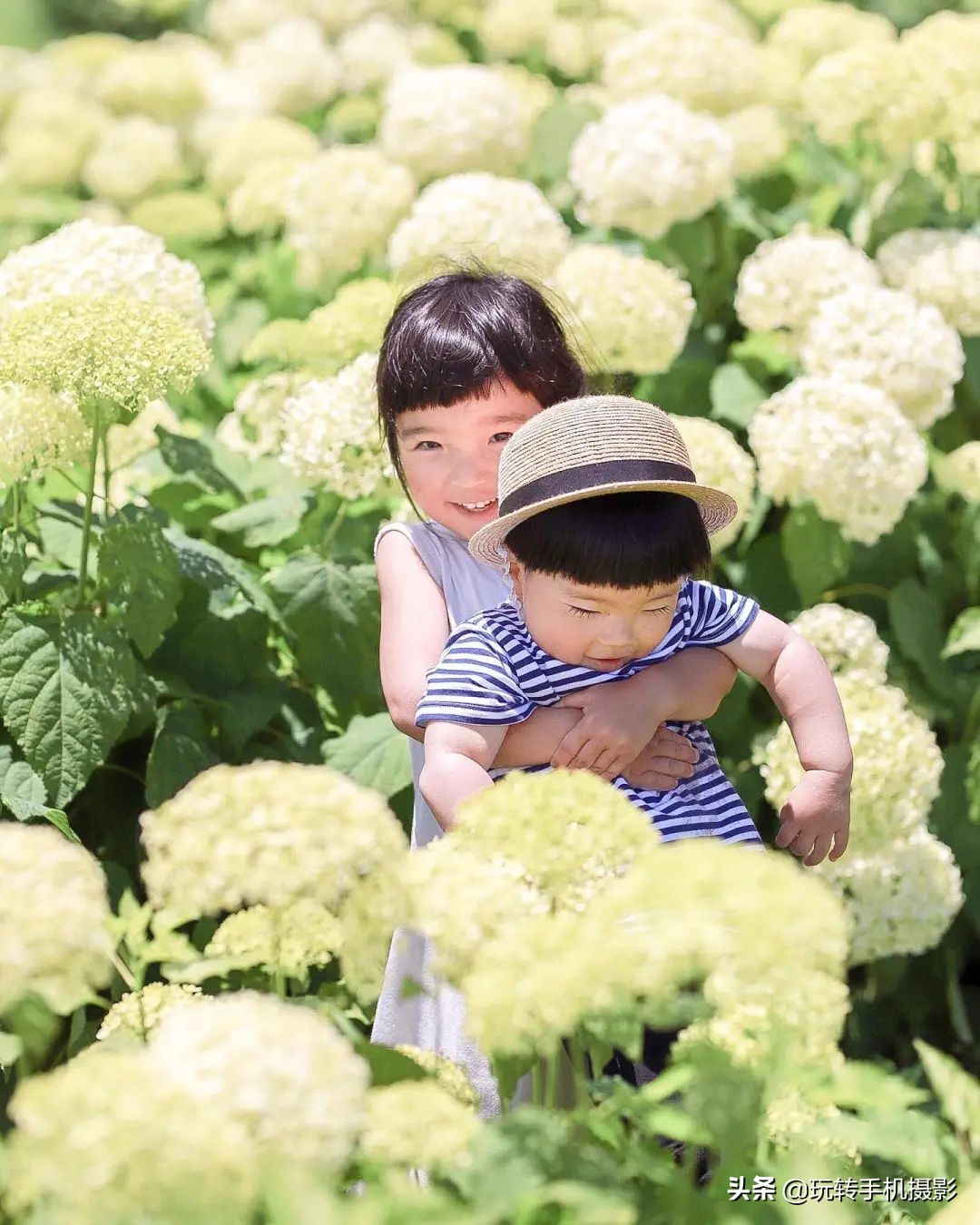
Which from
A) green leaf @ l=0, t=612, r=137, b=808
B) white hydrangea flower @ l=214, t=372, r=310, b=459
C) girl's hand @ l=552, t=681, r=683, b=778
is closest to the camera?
girl's hand @ l=552, t=681, r=683, b=778

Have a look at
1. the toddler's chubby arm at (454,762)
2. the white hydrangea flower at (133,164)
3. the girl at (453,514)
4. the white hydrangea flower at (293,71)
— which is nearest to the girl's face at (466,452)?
the girl at (453,514)

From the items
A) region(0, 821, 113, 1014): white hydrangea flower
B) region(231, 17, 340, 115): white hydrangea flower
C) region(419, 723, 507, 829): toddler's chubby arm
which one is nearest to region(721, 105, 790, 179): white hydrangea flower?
region(231, 17, 340, 115): white hydrangea flower

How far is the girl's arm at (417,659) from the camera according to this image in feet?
6.61

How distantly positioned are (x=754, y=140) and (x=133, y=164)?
2.12 meters

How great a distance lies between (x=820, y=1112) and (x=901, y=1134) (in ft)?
0.31

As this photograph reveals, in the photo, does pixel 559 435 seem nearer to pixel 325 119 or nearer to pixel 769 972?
pixel 769 972

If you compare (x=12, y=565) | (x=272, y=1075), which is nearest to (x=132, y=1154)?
(x=272, y=1075)

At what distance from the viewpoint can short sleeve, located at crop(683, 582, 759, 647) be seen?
6.88 feet

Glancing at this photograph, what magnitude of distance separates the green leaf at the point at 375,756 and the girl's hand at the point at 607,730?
664 mm

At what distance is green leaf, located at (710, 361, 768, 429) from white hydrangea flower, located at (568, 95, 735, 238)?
354 millimetres

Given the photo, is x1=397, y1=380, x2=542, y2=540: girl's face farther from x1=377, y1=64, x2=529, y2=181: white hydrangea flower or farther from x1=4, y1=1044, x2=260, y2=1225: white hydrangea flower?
x1=377, y1=64, x2=529, y2=181: white hydrangea flower

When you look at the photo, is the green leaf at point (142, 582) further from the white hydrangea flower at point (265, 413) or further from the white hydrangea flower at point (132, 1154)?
the white hydrangea flower at point (132, 1154)

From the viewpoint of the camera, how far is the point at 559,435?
1.92 metres

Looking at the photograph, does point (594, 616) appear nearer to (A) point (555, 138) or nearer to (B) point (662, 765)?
(B) point (662, 765)
